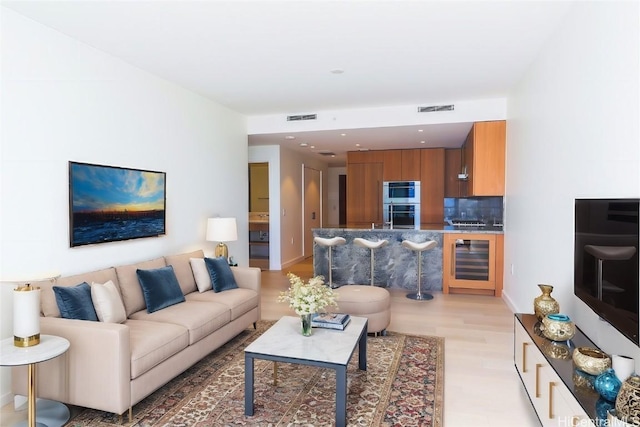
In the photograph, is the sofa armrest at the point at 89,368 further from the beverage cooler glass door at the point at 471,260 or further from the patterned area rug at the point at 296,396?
the beverage cooler glass door at the point at 471,260

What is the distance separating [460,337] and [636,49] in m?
2.91

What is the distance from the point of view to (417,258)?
5.97 m

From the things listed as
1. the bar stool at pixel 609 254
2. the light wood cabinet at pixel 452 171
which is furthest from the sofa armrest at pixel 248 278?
the light wood cabinet at pixel 452 171

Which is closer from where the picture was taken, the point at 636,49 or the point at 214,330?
the point at 636,49

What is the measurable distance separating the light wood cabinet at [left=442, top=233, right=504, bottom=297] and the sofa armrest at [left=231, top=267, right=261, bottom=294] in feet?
9.89

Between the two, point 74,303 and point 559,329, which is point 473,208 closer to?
point 559,329

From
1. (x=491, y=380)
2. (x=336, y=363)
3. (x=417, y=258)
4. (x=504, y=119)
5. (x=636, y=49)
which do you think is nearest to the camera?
(x=636, y=49)

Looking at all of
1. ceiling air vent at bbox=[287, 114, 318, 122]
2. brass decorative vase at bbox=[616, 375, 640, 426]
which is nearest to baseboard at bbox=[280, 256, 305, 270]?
ceiling air vent at bbox=[287, 114, 318, 122]

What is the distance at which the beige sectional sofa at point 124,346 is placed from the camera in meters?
2.43

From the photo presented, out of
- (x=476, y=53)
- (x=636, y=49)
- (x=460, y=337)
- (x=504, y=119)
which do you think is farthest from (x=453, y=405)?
(x=504, y=119)

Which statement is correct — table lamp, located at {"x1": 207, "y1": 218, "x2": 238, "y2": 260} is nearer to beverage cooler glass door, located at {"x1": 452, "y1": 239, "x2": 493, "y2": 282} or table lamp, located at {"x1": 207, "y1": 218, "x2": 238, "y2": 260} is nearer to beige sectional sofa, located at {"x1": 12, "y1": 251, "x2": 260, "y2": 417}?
beige sectional sofa, located at {"x1": 12, "y1": 251, "x2": 260, "y2": 417}

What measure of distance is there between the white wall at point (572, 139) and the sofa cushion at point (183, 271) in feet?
10.9

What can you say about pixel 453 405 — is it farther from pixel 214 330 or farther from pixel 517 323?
pixel 214 330

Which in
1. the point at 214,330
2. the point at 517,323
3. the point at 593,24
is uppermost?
the point at 593,24
